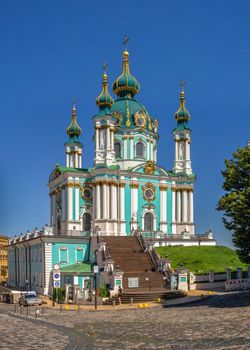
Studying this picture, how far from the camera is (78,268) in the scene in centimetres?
4275

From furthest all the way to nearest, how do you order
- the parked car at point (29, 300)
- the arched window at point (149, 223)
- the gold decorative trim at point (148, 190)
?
1. the arched window at point (149, 223)
2. the gold decorative trim at point (148, 190)
3. the parked car at point (29, 300)

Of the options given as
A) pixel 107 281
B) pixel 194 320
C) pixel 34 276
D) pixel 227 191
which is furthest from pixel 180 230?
pixel 194 320

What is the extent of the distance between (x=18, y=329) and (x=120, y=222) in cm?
3786

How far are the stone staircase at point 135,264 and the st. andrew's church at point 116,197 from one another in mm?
205

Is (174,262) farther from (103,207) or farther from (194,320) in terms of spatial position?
(194,320)

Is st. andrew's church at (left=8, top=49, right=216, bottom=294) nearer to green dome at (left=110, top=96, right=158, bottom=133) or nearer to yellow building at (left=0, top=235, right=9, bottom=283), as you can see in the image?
green dome at (left=110, top=96, right=158, bottom=133)

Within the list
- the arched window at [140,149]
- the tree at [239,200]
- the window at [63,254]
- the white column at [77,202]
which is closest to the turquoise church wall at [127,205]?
the white column at [77,202]

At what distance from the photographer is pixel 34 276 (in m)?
49.0

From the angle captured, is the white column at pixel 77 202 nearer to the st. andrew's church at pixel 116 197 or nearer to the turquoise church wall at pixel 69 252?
the st. andrew's church at pixel 116 197

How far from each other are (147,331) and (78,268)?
23616 mm

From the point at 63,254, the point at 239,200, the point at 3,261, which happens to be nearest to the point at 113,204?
the point at 63,254

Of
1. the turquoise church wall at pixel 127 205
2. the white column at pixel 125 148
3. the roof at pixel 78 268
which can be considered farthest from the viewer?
the white column at pixel 125 148

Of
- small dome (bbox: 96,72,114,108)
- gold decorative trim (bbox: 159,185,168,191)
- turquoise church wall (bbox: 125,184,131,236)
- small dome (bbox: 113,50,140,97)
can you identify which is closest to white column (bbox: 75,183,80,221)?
turquoise church wall (bbox: 125,184,131,236)

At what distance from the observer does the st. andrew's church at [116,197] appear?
4669 centimetres
